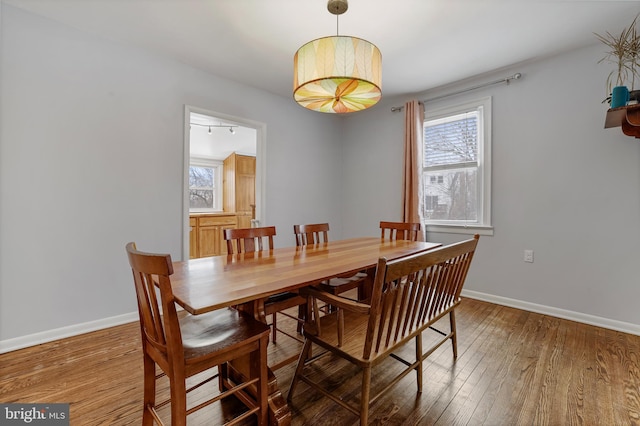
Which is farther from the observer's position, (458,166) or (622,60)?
(458,166)

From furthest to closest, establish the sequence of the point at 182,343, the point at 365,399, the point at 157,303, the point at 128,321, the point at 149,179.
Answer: the point at 149,179, the point at 128,321, the point at 365,399, the point at 182,343, the point at 157,303

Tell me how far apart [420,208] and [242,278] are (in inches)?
104

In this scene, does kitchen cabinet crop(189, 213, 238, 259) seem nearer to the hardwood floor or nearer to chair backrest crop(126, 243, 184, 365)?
the hardwood floor

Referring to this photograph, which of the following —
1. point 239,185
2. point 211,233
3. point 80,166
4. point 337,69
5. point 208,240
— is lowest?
point 208,240

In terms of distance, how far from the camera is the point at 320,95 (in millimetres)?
1821

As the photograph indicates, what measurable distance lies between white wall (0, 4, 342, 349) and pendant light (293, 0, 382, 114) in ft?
5.39

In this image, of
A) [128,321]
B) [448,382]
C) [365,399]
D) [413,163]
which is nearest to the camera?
[365,399]

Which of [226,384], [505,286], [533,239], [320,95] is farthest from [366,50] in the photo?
[505,286]

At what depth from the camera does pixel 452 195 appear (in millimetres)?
3328

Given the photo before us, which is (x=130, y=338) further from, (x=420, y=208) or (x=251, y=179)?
(x=251, y=179)

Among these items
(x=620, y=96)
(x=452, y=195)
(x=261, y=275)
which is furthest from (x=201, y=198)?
(x=620, y=96)

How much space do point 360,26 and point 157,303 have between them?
2.33 metres

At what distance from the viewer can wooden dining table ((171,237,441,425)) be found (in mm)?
1071

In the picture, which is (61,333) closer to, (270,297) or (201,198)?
(270,297)
